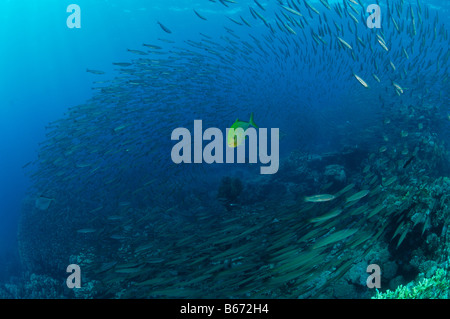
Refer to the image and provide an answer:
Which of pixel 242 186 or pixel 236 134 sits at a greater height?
pixel 236 134

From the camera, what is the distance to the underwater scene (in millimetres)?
4625

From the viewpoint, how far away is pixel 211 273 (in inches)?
176

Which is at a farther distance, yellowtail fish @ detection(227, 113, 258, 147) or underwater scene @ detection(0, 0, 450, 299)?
underwater scene @ detection(0, 0, 450, 299)

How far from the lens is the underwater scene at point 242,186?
4625mm

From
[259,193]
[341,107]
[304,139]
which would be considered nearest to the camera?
[259,193]

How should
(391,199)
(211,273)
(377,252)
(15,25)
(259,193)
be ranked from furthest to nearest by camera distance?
(15,25), (259,193), (391,199), (377,252), (211,273)

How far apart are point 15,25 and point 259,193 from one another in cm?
5618

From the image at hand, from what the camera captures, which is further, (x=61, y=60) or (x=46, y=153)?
(x=61, y=60)

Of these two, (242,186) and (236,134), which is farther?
(242,186)

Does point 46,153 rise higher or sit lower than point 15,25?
lower

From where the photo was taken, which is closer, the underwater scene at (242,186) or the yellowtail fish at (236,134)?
the yellowtail fish at (236,134)

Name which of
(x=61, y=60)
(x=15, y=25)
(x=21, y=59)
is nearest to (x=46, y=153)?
(x=15, y=25)

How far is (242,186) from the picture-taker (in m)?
10.6

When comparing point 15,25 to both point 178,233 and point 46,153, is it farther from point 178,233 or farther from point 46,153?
point 178,233
